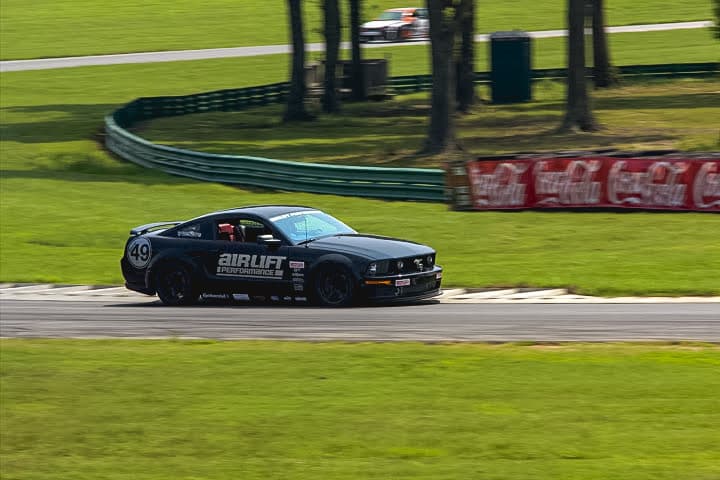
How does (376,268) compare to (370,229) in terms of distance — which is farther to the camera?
(370,229)

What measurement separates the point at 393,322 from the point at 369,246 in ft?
5.34

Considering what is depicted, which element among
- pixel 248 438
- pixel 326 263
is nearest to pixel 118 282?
pixel 326 263

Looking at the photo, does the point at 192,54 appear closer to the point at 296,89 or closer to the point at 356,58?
the point at 356,58

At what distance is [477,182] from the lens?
25156 millimetres

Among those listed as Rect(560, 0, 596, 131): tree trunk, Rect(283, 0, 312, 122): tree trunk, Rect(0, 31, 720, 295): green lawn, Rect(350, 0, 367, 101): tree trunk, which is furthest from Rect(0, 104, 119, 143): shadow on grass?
Rect(560, 0, 596, 131): tree trunk

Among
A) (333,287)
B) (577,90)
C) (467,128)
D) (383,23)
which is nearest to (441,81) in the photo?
(577,90)

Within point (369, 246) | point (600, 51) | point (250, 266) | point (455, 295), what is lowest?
point (455, 295)

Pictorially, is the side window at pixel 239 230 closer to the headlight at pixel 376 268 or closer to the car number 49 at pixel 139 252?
the car number 49 at pixel 139 252

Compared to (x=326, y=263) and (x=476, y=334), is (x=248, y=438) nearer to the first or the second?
(x=476, y=334)

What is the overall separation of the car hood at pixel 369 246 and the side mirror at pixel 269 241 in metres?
0.41

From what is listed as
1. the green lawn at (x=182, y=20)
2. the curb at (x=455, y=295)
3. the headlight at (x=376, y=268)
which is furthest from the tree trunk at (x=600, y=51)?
the headlight at (x=376, y=268)

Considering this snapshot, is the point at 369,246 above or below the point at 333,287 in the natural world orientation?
above

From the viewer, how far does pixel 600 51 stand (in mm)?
51938

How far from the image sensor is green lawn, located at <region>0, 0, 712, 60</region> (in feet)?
262
